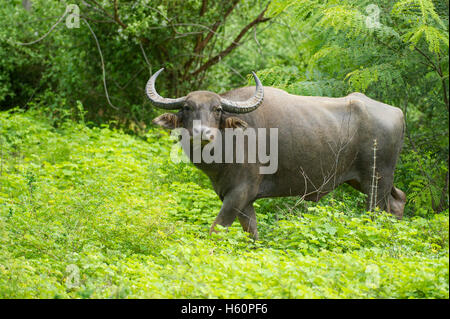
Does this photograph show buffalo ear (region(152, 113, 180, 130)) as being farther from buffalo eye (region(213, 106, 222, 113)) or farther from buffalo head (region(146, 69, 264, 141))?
buffalo eye (region(213, 106, 222, 113))

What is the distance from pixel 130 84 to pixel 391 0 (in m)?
6.66

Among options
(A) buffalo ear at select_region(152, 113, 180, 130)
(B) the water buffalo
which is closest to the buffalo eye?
(B) the water buffalo

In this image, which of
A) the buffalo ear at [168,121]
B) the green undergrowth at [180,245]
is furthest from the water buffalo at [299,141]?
the green undergrowth at [180,245]

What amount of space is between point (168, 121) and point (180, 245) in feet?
6.65

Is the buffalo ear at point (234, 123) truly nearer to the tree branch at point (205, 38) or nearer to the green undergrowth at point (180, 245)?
the green undergrowth at point (180, 245)

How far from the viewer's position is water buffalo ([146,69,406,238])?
23.0 ft

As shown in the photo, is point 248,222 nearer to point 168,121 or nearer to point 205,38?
point 168,121

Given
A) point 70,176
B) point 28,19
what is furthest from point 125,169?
point 28,19

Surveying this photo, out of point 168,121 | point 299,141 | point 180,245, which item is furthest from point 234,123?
point 180,245

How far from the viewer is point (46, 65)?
14.7 m

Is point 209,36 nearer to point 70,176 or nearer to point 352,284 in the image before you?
point 70,176

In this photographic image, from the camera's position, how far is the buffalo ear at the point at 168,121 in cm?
706

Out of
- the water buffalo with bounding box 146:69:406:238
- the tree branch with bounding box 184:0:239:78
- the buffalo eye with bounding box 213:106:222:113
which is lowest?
the water buffalo with bounding box 146:69:406:238

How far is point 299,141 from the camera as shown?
7445 millimetres
